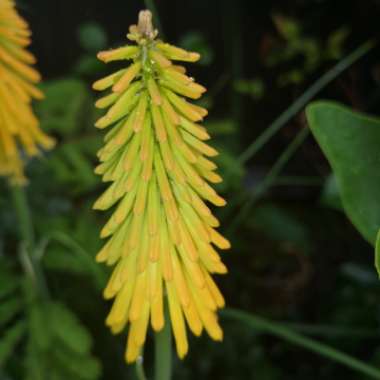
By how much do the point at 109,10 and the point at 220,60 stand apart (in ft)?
1.28

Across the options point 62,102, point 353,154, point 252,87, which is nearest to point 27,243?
point 62,102

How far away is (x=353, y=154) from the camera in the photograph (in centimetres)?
101

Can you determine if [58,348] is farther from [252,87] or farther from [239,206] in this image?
[252,87]

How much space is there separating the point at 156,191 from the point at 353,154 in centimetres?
33

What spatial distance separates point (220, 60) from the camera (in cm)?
229

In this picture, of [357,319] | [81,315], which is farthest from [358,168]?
[357,319]

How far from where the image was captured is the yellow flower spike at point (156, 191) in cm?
76

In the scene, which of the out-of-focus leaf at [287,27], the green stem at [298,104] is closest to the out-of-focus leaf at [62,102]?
the green stem at [298,104]

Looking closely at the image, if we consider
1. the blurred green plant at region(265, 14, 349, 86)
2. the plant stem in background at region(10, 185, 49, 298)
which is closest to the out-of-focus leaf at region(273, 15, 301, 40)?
the blurred green plant at region(265, 14, 349, 86)

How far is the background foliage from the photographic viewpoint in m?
1.46

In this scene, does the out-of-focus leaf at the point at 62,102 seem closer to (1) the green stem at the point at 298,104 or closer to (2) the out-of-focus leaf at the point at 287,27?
(1) the green stem at the point at 298,104

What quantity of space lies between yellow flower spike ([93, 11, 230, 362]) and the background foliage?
373 mm

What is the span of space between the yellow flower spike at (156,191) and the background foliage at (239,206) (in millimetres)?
373

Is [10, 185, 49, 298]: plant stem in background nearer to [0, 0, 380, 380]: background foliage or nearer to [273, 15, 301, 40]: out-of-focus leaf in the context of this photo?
[0, 0, 380, 380]: background foliage
